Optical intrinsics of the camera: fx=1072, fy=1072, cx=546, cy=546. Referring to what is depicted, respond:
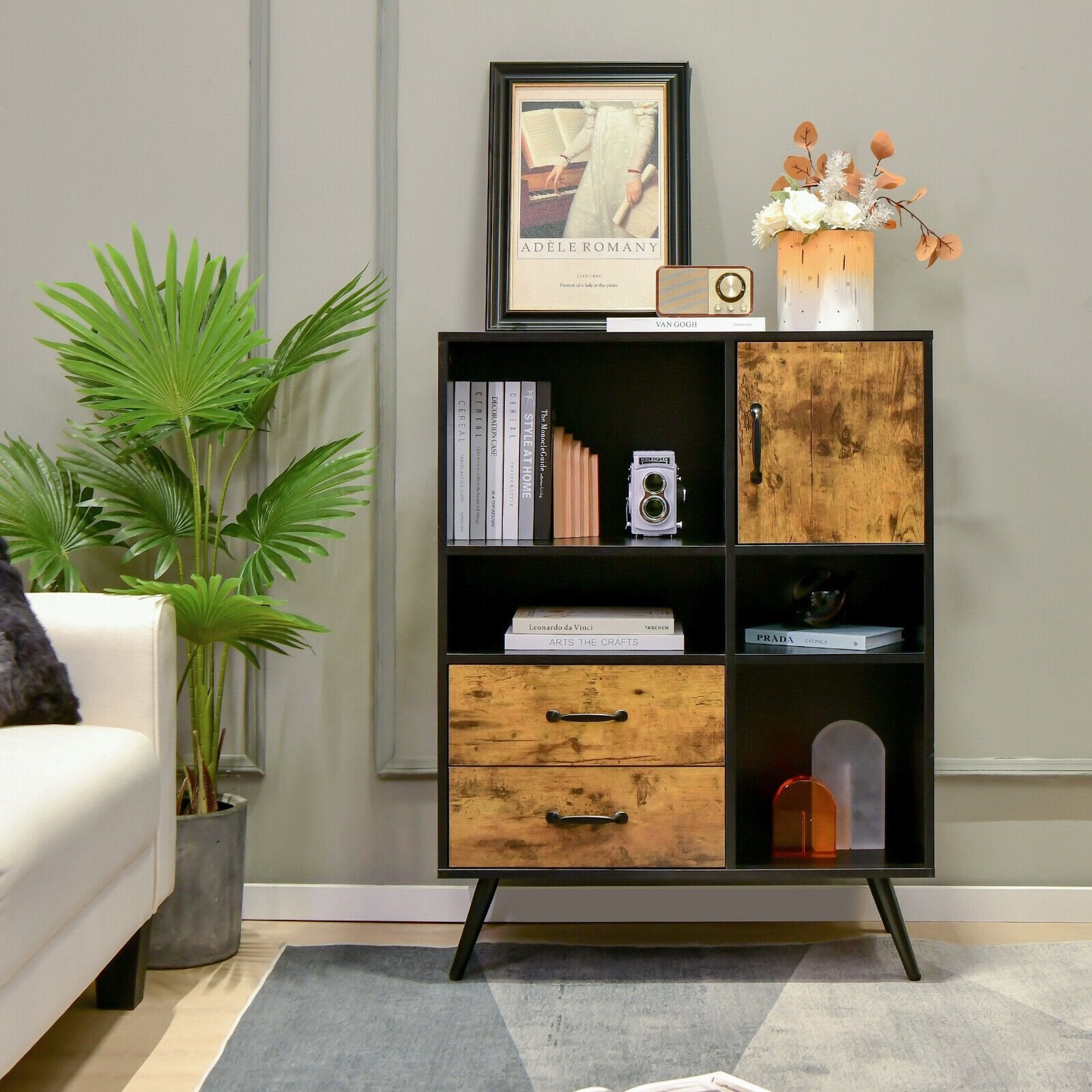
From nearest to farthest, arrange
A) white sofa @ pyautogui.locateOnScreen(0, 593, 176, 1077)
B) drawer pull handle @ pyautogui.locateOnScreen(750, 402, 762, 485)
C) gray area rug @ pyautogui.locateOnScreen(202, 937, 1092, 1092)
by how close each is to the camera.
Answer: white sofa @ pyautogui.locateOnScreen(0, 593, 176, 1077)
gray area rug @ pyautogui.locateOnScreen(202, 937, 1092, 1092)
drawer pull handle @ pyautogui.locateOnScreen(750, 402, 762, 485)

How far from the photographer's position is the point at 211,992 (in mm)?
1888

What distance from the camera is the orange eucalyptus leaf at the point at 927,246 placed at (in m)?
2.07

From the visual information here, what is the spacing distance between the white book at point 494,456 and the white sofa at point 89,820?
0.59m

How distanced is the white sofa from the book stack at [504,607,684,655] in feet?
2.00

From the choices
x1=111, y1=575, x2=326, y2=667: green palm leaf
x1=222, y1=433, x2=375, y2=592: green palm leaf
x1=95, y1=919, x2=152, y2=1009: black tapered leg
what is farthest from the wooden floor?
x1=222, y1=433, x2=375, y2=592: green palm leaf

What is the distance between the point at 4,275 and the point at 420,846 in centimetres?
148

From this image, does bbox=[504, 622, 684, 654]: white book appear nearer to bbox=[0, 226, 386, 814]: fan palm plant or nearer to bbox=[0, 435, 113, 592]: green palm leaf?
bbox=[0, 226, 386, 814]: fan palm plant

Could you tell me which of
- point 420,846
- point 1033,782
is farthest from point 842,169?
point 420,846

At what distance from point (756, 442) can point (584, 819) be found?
725 millimetres

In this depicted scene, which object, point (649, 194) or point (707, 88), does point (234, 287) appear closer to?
point (649, 194)

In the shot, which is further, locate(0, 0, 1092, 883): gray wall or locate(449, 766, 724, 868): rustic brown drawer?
locate(0, 0, 1092, 883): gray wall

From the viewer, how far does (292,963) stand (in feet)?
6.60

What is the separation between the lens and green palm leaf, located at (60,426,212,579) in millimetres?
2047

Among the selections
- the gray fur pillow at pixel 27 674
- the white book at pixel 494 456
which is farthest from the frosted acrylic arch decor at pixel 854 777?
the gray fur pillow at pixel 27 674
